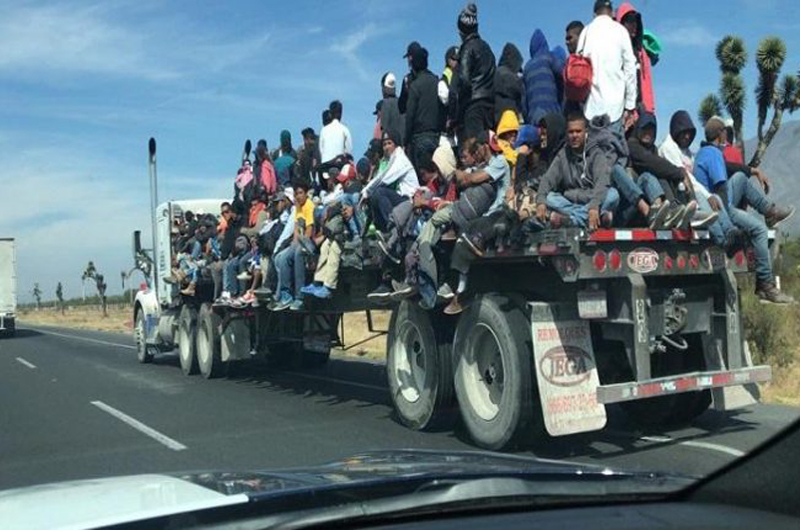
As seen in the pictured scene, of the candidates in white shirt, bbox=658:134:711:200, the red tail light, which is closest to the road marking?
the red tail light

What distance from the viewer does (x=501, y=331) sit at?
7.57 metres

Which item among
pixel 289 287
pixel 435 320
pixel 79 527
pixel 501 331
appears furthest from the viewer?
pixel 289 287

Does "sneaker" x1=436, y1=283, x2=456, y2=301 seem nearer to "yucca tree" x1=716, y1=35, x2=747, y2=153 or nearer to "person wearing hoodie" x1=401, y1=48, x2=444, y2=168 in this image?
"person wearing hoodie" x1=401, y1=48, x2=444, y2=168

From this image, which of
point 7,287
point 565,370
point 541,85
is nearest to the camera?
point 565,370

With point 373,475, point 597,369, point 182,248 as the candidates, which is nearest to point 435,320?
point 597,369

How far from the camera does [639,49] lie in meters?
9.43

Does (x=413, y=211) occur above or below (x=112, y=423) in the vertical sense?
above

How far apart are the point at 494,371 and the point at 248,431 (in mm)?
3185

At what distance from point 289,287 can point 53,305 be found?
553ft

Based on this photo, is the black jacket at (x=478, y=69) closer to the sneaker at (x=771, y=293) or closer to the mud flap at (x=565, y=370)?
the mud flap at (x=565, y=370)

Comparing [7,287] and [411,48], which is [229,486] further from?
[7,287]

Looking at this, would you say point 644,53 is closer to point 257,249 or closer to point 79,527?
point 257,249

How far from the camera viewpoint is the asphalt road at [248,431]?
7730mm

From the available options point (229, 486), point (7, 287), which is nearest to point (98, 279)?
point (7, 287)
